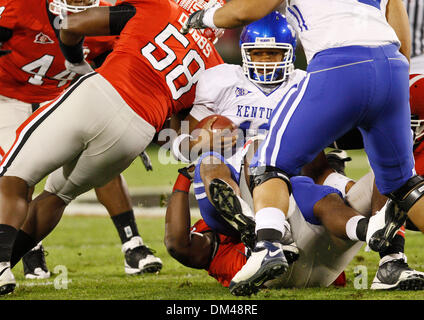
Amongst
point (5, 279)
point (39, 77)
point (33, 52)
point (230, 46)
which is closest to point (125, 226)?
point (39, 77)

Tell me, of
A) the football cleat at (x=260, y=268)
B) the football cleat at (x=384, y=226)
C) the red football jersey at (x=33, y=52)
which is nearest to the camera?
the football cleat at (x=260, y=268)

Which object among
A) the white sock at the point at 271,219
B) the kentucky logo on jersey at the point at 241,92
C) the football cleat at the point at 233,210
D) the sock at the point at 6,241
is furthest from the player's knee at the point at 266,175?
the sock at the point at 6,241

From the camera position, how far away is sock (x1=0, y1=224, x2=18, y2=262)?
283cm

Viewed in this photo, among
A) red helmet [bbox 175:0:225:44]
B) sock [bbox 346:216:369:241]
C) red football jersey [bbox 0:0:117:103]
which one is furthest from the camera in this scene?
red football jersey [bbox 0:0:117:103]

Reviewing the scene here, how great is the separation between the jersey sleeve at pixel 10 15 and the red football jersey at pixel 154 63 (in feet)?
2.61

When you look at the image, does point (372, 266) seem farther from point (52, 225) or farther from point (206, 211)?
point (52, 225)

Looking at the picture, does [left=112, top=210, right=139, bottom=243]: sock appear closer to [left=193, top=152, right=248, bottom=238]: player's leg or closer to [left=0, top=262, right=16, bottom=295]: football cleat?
[left=193, top=152, right=248, bottom=238]: player's leg

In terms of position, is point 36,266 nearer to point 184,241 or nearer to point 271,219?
point 184,241

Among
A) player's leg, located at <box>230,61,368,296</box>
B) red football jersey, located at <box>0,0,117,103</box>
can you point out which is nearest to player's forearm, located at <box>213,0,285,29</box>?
player's leg, located at <box>230,61,368,296</box>

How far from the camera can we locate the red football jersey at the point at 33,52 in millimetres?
3707

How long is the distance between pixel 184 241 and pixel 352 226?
2.47 feet

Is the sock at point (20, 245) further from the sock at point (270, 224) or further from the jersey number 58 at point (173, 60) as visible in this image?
the sock at point (270, 224)

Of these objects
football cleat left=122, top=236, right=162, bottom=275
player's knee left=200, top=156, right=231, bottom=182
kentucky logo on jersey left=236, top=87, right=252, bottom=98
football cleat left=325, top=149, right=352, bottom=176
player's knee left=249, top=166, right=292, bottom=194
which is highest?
player's knee left=249, top=166, right=292, bottom=194

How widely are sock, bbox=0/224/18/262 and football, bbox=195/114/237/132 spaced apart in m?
0.93
